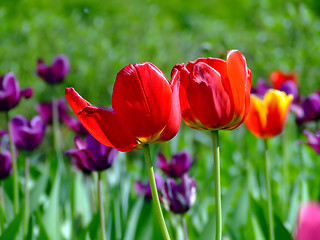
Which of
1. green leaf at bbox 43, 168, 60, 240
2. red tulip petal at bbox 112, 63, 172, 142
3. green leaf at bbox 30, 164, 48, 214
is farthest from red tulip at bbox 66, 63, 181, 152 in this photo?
green leaf at bbox 30, 164, 48, 214

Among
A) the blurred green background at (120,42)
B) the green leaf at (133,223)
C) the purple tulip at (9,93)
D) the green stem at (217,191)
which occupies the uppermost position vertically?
the blurred green background at (120,42)

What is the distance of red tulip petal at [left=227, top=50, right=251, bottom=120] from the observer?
0.71 m

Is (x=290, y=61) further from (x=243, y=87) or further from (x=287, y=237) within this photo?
(x=243, y=87)

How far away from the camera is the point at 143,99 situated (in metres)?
0.69

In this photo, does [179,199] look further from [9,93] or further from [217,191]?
[9,93]

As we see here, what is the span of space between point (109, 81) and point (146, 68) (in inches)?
175

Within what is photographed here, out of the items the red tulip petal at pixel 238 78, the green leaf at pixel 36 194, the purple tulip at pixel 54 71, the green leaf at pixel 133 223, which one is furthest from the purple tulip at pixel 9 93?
the purple tulip at pixel 54 71

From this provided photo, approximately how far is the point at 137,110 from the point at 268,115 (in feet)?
1.78

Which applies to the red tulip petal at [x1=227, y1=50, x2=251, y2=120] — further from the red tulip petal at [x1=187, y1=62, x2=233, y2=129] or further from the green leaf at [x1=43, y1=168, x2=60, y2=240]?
the green leaf at [x1=43, y1=168, x2=60, y2=240]

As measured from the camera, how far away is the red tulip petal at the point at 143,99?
678mm

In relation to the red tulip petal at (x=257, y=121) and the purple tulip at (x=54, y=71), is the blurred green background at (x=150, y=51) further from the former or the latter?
the red tulip petal at (x=257, y=121)

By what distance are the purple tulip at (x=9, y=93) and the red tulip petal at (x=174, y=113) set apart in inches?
28.3

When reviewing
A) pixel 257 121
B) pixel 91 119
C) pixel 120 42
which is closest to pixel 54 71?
pixel 257 121

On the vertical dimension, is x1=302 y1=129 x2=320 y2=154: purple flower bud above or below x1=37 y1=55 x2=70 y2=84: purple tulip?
below
